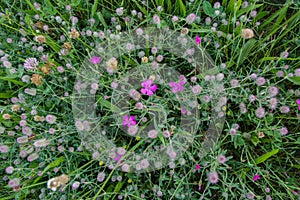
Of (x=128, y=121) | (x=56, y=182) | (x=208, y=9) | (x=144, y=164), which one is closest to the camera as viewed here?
(x=56, y=182)

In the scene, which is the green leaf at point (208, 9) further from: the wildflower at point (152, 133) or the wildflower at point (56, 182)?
the wildflower at point (56, 182)

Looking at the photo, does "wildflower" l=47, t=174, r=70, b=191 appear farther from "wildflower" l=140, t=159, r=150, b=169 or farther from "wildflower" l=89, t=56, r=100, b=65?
"wildflower" l=89, t=56, r=100, b=65

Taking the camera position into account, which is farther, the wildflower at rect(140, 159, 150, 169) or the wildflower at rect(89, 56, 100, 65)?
the wildflower at rect(89, 56, 100, 65)

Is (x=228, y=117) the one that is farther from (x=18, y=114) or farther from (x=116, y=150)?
(x=18, y=114)

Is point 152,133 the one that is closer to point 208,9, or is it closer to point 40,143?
point 40,143

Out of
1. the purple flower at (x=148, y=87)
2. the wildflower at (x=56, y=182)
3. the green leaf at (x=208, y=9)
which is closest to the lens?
the wildflower at (x=56, y=182)

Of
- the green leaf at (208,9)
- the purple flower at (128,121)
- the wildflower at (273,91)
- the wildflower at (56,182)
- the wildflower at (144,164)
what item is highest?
the green leaf at (208,9)

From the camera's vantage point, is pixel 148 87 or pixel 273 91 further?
pixel 148 87

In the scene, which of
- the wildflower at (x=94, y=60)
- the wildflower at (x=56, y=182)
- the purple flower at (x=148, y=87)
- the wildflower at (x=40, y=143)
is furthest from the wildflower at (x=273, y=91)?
the wildflower at (x=40, y=143)

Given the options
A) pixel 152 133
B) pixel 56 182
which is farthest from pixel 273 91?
pixel 56 182

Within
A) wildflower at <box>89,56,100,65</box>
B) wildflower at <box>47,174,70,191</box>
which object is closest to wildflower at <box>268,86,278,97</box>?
wildflower at <box>89,56,100,65</box>

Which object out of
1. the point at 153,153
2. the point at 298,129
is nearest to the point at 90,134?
the point at 153,153
